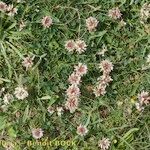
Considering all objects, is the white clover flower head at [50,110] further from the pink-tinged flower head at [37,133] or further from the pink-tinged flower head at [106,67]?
the pink-tinged flower head at [106,67]

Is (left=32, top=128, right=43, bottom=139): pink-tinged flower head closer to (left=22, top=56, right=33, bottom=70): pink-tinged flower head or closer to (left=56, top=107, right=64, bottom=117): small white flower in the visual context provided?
(left=56, top=107, right=64, bottom=117): small white flower

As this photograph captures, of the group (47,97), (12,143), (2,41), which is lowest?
(12,143)

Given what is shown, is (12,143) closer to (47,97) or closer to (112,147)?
(47,97)

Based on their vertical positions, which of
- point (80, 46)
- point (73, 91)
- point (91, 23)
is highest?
point (91, 23)

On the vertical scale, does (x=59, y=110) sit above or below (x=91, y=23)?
below

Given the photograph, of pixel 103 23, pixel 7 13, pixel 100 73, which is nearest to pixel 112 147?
pixel 100 73

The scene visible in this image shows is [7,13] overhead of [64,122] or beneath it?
overhead

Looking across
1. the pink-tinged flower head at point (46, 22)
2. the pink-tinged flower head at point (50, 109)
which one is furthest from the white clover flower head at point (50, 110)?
the pink-tinged flower head at point (46, 22)

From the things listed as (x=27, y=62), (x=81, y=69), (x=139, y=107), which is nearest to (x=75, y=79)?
(x=81, y=69)

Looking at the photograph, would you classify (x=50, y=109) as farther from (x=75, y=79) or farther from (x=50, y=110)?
(x=75, y=79)
